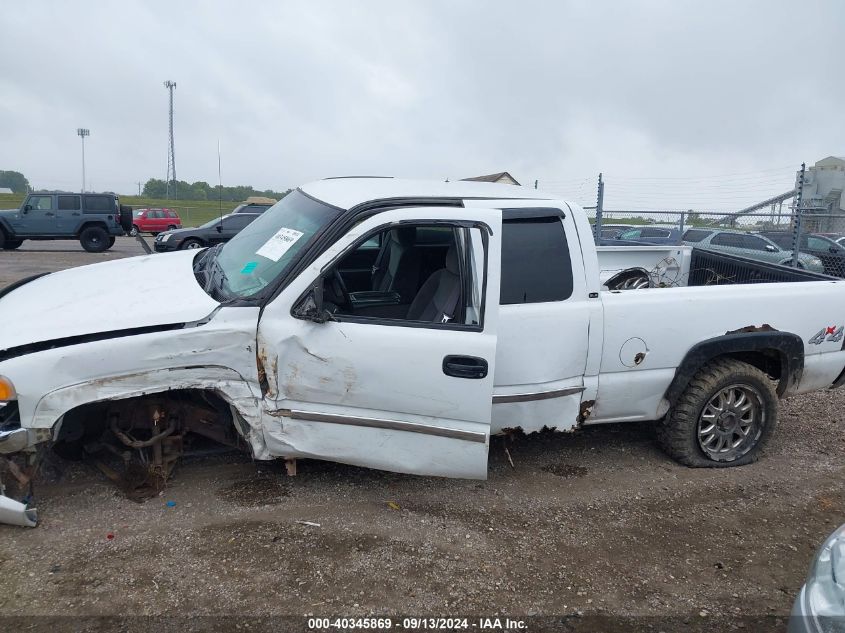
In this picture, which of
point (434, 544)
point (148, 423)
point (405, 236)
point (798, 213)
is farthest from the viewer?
point (798, 213)

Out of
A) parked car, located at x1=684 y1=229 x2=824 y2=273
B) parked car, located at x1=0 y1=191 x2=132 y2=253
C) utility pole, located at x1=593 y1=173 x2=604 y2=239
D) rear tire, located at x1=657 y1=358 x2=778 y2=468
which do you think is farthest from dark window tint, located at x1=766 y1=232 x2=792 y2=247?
parked car, located at x1=0 y1=191 x2=132 y2=253

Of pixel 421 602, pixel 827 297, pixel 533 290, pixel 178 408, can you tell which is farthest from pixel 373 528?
pixel 827 297

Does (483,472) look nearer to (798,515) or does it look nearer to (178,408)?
(178,408)

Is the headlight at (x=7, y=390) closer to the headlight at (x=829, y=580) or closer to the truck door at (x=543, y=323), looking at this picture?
the truck door at (x=543, y=323)

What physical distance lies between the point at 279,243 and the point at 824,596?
2983 millimetres

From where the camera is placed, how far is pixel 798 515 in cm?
377

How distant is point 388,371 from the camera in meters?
3.23

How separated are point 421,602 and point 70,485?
2.17 meters

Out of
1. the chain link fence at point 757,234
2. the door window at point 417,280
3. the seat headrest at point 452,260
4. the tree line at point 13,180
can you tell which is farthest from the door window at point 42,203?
the tree line at point 13,180

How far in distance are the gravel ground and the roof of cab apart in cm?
170

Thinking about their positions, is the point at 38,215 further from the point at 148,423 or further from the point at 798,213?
the point at 798,213

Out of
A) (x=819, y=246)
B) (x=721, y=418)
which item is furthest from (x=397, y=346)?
(x=819, y=246)

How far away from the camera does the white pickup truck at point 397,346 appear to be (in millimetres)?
3104

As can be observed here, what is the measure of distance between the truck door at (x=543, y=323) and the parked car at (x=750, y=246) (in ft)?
30.9
